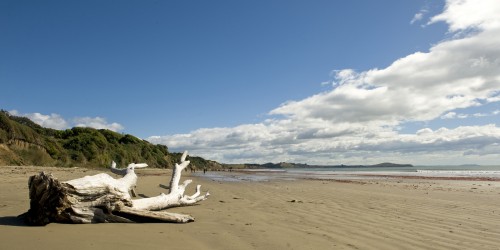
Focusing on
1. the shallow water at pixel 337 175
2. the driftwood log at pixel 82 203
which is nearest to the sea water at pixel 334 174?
the shallow water at pixel 337 175

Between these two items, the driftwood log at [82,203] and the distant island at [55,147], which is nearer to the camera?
the driftwood log at [82,203]

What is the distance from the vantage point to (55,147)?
3409 cm

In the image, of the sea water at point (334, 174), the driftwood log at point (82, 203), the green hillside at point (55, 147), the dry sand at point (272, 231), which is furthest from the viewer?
the sea water at point (334, 174)

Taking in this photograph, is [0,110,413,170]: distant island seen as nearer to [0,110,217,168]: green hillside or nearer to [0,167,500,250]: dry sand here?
[0,110,217,168]: green hillside

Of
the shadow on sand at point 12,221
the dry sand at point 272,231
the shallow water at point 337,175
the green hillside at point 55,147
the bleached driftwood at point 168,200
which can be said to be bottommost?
the dry sand at point 272,231

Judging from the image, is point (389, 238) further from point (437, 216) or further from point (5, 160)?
point (5, 160)

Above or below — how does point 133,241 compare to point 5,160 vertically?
below

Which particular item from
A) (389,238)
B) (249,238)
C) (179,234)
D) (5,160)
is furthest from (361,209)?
(5,160)

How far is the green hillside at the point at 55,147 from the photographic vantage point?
86.7 ft

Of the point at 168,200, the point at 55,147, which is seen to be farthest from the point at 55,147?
the point at 168,200

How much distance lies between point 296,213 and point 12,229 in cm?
549

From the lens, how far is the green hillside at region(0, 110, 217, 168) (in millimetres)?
26422

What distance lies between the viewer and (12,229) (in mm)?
5004

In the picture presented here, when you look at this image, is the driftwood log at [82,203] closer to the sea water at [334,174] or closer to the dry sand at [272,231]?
the dry sand at [272,231]
